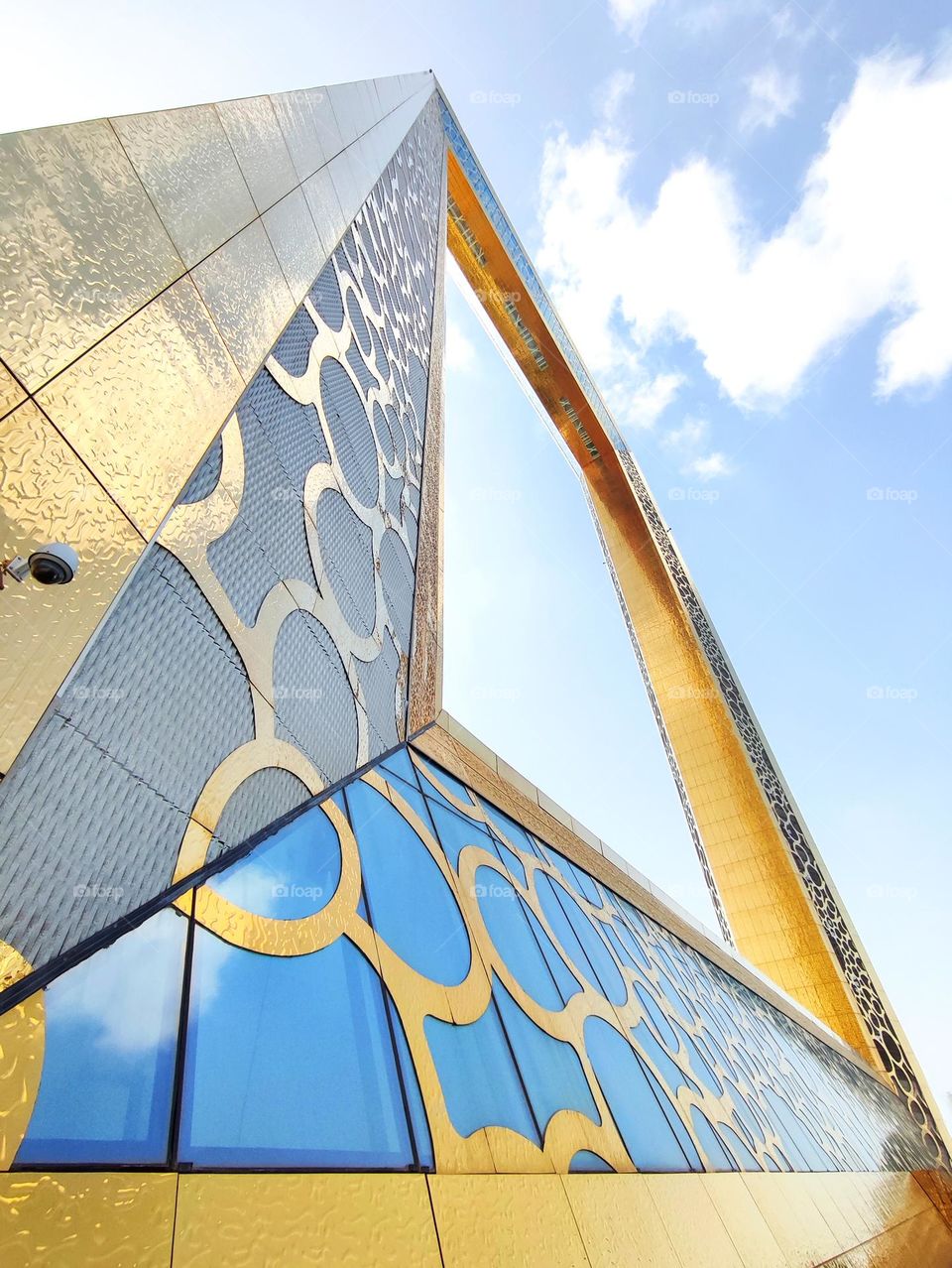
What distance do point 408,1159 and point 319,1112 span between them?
0.40m

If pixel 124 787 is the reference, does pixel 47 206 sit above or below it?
above

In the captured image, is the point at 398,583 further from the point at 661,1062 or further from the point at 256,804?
the point at 661,1062

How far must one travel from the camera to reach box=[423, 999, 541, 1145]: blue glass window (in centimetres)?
295

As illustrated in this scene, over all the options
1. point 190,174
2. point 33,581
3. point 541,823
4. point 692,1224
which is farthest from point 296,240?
point 692,1224

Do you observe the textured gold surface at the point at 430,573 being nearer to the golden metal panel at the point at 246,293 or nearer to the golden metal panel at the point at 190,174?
the golden metal panel at the point at 246,293

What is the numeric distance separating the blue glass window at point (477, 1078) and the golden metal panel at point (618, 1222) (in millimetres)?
314

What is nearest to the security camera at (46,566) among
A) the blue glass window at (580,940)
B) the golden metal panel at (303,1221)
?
the golden metal panel at (303,1221)

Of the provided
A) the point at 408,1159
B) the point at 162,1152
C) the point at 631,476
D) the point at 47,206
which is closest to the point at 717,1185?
the point at 408,1159

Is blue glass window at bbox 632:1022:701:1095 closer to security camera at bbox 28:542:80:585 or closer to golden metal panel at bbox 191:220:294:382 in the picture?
security camera at bbox 28:542:80:585

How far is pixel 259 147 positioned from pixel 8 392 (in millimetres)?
2953

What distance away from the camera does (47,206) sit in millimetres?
2375

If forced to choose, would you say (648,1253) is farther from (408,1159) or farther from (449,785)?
(449,785)

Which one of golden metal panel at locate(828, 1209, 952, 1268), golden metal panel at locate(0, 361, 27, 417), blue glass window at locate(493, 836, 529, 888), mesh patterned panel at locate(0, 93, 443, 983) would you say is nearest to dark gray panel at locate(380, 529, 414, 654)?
mesh patterned panel at locate(0, 93, 443, 983)

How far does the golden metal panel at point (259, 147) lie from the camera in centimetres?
380
